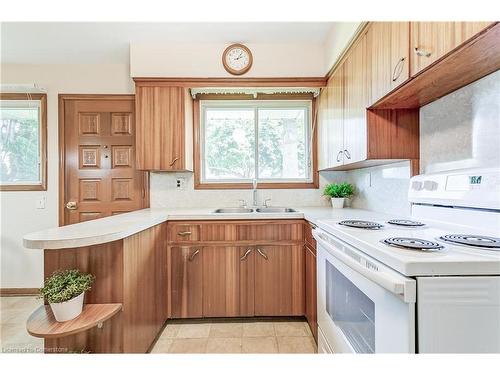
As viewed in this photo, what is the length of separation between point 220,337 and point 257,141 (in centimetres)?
187

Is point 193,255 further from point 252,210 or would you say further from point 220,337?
point 252,210

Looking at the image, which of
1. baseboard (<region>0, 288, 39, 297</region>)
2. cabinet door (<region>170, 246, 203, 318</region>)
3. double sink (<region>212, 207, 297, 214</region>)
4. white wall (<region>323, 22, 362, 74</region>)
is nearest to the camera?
white wall (<region>323, 22, 362, 74</region>)

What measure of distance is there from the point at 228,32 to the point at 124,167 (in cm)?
172

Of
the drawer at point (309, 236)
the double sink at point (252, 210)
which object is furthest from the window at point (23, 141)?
the drawer at point (309, 236)

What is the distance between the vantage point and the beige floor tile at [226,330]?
6.13 ft

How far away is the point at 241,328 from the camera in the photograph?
196cm

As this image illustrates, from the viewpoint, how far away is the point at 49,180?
2.65 meters

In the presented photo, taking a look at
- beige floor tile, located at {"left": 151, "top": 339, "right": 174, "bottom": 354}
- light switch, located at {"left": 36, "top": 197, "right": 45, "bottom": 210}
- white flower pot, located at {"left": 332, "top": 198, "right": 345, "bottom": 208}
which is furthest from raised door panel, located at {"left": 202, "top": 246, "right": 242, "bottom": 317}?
light switch, located at {"left": 36, "top": 197, "right": 45, "bottom": 210}

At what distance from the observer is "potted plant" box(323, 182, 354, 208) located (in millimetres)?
2355

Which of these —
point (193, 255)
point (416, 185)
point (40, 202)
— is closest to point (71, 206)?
point (40, 202)

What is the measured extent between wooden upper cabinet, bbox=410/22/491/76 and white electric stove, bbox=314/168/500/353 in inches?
19.6

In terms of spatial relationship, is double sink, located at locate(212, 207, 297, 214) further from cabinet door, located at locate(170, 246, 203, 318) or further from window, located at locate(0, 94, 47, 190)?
window, located at locate(0, 94, 47, 190)
